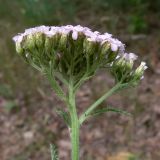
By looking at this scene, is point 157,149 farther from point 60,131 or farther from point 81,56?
point 81,56

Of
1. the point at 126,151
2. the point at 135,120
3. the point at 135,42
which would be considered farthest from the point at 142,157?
the point at 135,42

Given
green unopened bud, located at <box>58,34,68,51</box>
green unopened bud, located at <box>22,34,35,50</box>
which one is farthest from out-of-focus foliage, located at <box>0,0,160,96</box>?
green unopened bud, located at <box>58,34,68,51</box>

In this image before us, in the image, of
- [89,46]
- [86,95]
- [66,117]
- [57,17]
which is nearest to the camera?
[89,46]

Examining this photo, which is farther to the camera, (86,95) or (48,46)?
(86,95)

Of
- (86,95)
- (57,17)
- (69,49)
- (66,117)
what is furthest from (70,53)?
(57,17)

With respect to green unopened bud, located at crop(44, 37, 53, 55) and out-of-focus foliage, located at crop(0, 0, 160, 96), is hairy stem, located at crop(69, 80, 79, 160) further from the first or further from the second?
out-of-focus foliage, located at crop(0, 0, 160, 96)

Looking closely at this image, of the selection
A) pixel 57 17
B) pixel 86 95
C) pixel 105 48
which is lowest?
pixel 105 48

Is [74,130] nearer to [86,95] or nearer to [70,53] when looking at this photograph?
[70,53]
